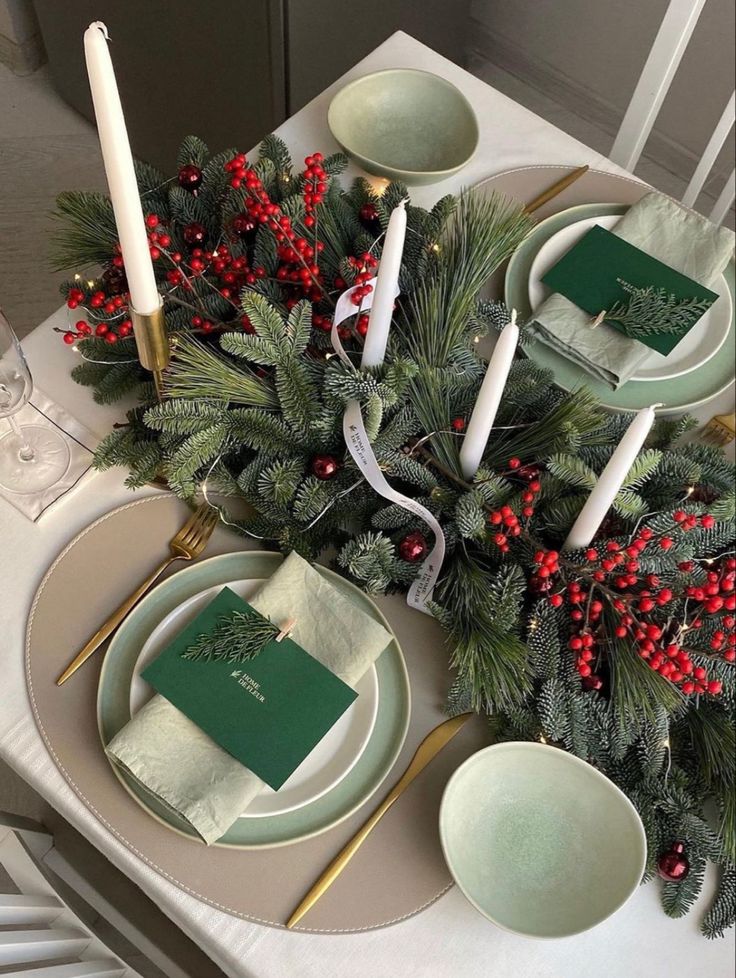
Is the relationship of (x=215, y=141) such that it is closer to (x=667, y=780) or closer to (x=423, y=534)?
(x=423, y=534)

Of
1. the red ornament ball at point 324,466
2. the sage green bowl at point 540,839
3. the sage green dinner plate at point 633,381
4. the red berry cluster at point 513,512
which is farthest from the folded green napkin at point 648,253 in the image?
the sage green bowl at point 540,839

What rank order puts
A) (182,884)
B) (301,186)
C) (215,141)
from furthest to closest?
(215,141), (301,186), (182,884)

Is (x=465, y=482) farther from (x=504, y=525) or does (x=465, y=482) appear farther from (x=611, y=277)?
(x=611, y=277)

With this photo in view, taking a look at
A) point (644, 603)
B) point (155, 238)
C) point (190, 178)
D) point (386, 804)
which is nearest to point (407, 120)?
point (190, 178)

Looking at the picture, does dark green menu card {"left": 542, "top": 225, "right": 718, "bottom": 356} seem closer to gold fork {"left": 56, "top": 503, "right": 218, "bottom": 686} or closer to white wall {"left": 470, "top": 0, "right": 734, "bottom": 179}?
gold fork {"left": 56, "top": 503, "right": 218, "bottom": 686}

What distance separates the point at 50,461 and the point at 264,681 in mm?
307

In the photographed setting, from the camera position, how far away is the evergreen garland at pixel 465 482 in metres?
0.76

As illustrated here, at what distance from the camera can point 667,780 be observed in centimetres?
78

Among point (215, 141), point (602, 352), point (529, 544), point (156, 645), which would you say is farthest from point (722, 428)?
point (215, 141)

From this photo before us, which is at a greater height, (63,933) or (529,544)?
(529,544)

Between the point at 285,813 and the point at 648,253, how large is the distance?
28.0 inches

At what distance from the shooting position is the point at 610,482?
69cm

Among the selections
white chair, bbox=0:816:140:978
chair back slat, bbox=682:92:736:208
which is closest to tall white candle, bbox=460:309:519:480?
white chair, bbox=0:816:140:978

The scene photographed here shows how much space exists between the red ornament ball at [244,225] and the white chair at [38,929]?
0.64m
